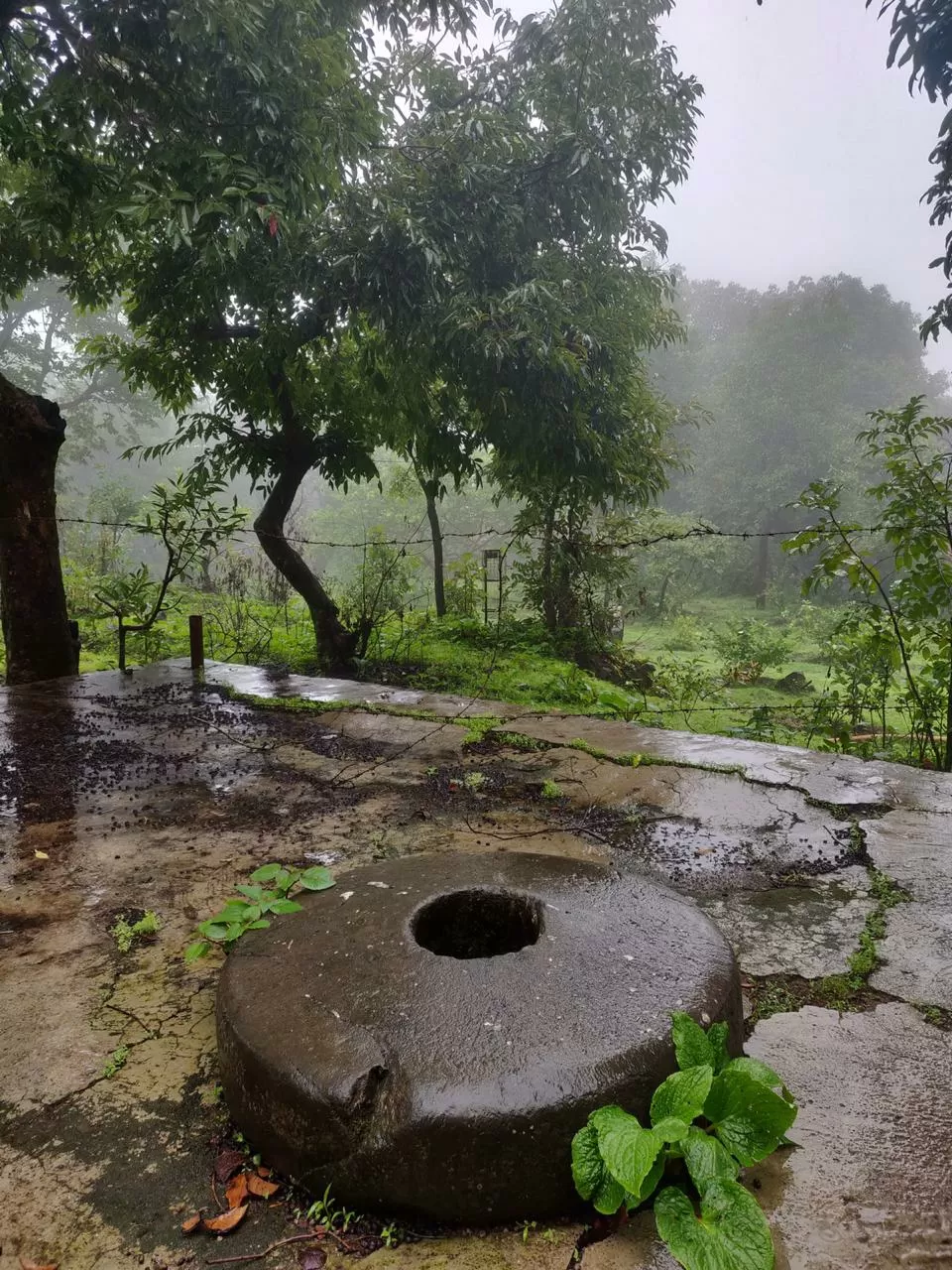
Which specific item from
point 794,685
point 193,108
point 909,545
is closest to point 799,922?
point 909,545

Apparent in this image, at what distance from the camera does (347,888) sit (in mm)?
2301

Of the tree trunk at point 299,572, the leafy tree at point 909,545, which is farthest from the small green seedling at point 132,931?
the tree trunk at point 299,572

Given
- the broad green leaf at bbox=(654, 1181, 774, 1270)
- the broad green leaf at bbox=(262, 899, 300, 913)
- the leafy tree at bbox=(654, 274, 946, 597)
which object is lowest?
the broad green leaf at bbox=(654, 1181, 774, 1270)

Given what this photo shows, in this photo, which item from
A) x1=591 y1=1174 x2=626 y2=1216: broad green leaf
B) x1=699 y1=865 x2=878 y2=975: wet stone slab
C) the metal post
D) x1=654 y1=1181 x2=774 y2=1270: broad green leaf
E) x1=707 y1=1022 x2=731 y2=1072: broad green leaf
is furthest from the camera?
the metal post

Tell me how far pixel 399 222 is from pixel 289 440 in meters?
2.82

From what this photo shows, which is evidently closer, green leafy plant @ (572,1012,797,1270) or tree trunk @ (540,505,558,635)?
green leafy plant @ (572,1012,797,1270)

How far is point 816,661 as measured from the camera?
1435cm

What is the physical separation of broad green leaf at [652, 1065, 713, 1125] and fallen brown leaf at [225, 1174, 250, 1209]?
0.81 metres

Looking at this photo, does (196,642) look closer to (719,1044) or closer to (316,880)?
(316,880)

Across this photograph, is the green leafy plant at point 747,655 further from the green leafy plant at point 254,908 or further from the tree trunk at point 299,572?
the green leafy plant at point 254,908

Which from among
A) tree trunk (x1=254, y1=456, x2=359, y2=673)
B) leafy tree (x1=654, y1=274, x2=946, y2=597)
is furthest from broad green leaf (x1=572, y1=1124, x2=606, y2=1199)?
leafy tree (x1=654, y1=274, x2=946, y2=597)

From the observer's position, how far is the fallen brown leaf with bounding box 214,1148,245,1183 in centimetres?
155

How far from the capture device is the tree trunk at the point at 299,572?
766 centimetres

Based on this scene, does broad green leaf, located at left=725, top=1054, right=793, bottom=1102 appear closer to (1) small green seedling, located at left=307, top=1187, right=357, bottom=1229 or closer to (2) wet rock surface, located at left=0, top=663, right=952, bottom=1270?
(2) wet rock surface, located at left=0, top=663, right=952, bottom=1270
